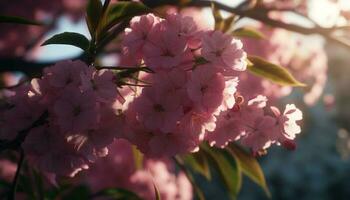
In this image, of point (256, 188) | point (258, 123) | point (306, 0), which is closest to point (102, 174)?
point (306, 0)

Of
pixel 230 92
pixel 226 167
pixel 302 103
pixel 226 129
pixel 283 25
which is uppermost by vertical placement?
pixel 230 92

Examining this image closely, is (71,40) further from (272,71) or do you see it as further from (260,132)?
(272,71)

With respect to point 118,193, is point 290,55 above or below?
below

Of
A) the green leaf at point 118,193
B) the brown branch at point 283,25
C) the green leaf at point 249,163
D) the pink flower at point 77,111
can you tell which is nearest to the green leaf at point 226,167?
the green leaf at point 249,163

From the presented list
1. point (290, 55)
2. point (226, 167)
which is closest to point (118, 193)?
point (226, 167)

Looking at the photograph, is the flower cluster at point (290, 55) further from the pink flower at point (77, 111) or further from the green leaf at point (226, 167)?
the pink flower at point (77, 111)

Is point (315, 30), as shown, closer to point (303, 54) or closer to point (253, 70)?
point (253, 70)
